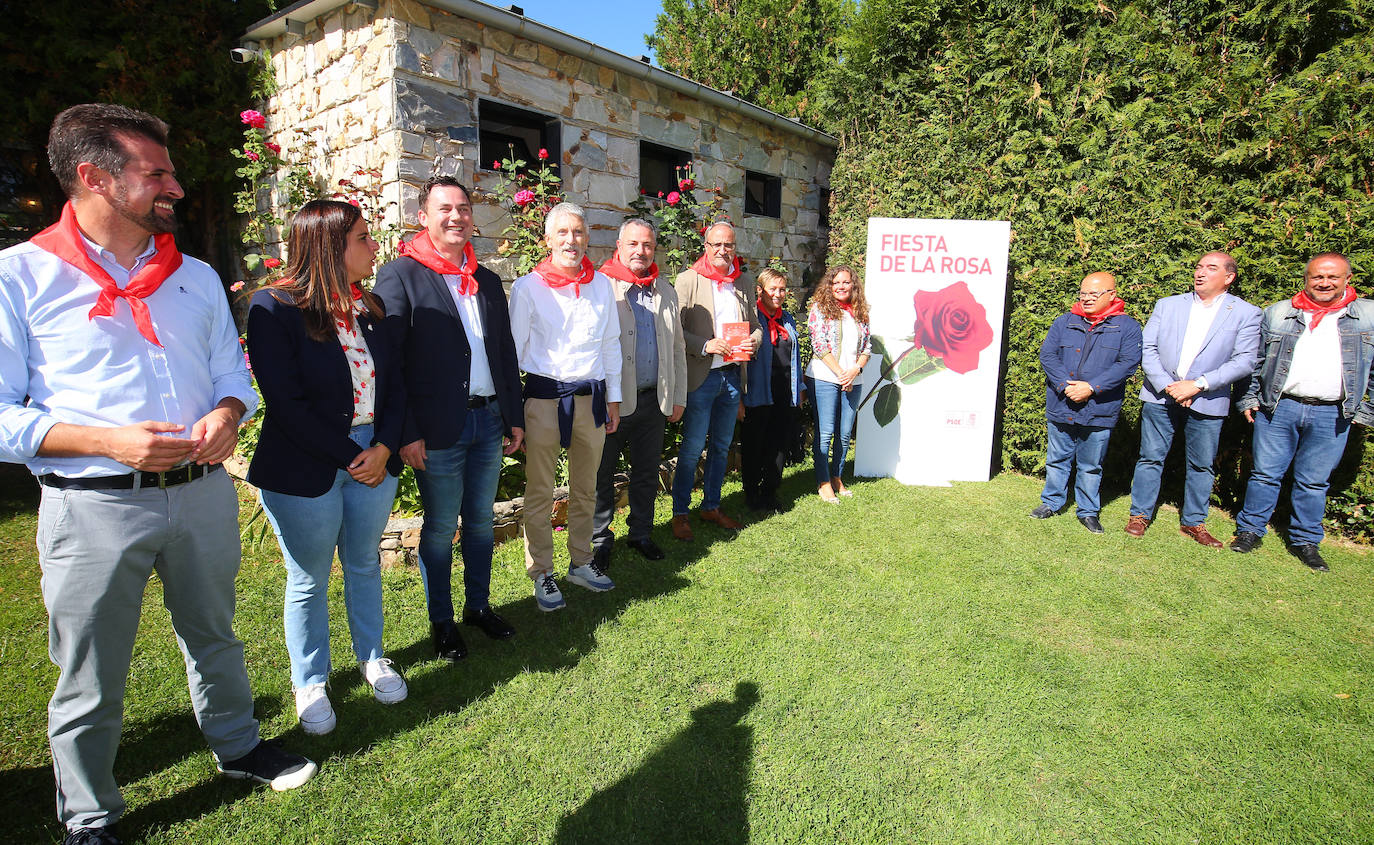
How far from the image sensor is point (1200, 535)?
199 inches

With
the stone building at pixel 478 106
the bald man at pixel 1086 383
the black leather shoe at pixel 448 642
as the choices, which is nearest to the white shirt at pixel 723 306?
the stone building at pixel 478 106

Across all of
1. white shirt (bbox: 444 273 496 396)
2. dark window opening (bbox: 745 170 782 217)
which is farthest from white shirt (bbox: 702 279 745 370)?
dark window opening (bbox: 745 170 782 217)

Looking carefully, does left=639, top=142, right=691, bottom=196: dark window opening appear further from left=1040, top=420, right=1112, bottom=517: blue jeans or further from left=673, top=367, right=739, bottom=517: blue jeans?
left=1040, top=420, right=1112, bottom=517: blue jeans

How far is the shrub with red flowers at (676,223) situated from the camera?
21.8ft

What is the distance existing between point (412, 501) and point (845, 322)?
366 cm

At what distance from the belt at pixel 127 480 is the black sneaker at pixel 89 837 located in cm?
106

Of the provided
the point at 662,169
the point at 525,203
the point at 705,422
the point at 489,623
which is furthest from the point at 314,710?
the point at 662,169

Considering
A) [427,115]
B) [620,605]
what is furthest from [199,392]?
[427,115]

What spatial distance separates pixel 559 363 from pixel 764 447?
7.77ft

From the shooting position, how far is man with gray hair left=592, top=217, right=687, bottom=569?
3.96 meters

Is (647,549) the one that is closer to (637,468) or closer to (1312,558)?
(637,468)

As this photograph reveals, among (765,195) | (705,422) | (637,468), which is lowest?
(637,468)

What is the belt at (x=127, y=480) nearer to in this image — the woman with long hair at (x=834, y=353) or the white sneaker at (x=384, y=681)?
the white sneaker at (x=384, y=681)

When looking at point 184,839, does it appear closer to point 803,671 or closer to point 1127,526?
point 803,671
